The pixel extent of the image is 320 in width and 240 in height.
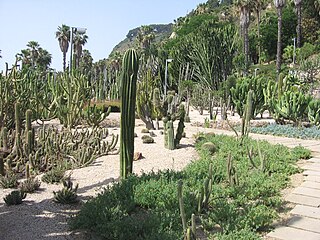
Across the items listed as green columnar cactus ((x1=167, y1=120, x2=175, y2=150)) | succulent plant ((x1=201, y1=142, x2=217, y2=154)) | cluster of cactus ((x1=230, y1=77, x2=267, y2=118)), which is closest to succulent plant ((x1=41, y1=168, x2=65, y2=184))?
green columnar cactus ((x1=167, y1=120, x2=175, y2=150))

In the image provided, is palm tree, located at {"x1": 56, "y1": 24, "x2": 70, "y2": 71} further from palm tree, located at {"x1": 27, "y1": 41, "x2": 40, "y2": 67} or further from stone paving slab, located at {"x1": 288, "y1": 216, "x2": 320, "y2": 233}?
stone paving slab, located at {"x1": 288, "y1": 216, "x2": 320, "y2": 233}

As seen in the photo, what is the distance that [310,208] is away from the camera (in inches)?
205

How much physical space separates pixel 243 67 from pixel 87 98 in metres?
20.6

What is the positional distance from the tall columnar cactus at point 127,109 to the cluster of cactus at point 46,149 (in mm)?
1768

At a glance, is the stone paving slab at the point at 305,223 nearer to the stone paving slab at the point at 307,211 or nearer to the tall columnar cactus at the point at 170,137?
the stone paving slab at the point at 307,211

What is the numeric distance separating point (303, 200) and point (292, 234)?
47.3 inches

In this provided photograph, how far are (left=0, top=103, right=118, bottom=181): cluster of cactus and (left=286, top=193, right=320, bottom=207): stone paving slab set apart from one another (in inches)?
157

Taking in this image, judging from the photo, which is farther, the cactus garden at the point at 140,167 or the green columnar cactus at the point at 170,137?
the green columnar cactus at the point at 170,137

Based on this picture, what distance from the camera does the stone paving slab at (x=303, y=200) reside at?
5.37 meters

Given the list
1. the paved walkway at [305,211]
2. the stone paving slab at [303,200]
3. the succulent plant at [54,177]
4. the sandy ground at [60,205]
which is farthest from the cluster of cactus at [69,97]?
the stone paving slab at [303,200]

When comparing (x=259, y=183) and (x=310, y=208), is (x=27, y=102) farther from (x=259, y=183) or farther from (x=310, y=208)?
(x=310, y=208)

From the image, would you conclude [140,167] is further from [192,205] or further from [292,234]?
[292,234]

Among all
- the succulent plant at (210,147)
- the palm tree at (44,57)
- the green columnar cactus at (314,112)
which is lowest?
the succulent plant at (210,147)

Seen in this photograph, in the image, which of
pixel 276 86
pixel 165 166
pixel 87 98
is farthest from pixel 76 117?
pixel 276 86
